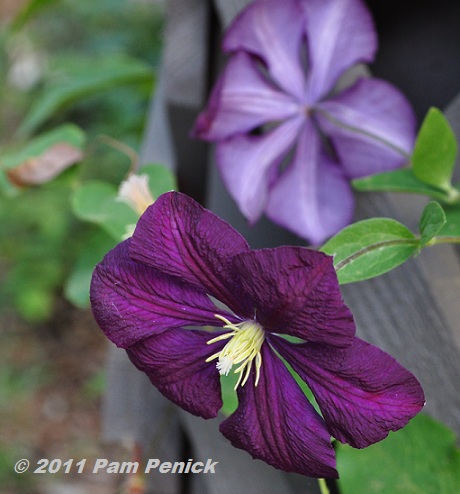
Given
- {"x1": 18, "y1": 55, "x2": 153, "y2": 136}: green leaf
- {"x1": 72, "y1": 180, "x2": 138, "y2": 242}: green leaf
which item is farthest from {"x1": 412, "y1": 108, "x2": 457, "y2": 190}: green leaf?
{"x1": 18, "y1": 55, "x2": 153, "y2": 136}: green leaf

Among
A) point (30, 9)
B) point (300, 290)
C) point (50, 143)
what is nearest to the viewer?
point (300, 290)

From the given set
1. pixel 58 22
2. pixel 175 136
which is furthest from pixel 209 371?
pixel 58 22

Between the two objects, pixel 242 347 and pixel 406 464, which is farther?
pixel 406 464

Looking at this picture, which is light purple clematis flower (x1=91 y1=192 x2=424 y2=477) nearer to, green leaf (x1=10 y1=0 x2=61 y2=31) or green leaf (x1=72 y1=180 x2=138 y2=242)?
green leaf (x1=72 y1=180 x2=138 y2=242)

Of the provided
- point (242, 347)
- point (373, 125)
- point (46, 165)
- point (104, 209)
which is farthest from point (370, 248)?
point (46, 165)

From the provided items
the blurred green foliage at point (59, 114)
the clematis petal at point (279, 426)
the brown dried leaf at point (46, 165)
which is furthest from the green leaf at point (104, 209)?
the blurred green foliage at point (59, 114)

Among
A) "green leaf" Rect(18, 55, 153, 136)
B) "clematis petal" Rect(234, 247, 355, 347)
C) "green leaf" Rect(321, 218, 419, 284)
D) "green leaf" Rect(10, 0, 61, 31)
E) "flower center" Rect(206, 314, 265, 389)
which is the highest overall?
"clematis petal" Rect(234, 247, 355, 347)

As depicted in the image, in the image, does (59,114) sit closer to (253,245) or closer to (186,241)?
(253,245)
